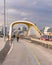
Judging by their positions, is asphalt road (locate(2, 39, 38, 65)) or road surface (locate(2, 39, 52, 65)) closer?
asphalt road (locate(2, 39, 38, 65))

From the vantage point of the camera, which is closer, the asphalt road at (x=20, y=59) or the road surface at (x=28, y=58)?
the asphalt road at (x=20, y=59)

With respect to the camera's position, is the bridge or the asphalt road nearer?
the asphalt road

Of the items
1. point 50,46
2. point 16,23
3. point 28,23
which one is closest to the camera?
point 50,46

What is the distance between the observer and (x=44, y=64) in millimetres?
17422

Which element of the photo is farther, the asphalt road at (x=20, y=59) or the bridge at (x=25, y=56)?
the bridge at (x=25, y=56)

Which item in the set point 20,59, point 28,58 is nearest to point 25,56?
point 28,58

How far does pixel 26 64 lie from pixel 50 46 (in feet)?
78.7

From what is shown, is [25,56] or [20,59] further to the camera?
[25,56]

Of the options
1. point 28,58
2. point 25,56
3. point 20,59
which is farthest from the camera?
point 25,56

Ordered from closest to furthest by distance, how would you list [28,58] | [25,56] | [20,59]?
[20,59] < [28,58] < [25,56]

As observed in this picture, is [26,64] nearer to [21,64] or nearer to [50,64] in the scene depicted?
[21,64]

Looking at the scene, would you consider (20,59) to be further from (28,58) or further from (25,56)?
(25,56)

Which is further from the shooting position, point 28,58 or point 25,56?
point 25,56

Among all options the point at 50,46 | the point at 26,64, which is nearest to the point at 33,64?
the point at 26,64
